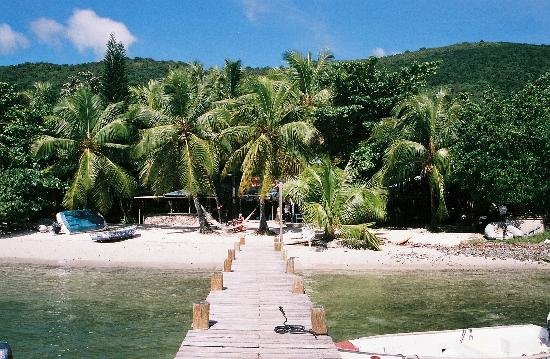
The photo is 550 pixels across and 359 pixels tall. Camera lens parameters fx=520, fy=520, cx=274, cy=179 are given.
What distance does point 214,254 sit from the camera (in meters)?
24.1

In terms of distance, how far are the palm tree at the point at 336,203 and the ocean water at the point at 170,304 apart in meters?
3.42

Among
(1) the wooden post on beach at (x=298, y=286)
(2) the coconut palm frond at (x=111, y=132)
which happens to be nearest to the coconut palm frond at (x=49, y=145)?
(2) the coconut palm frond at (x=111, y=132)

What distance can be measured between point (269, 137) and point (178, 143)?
504 cm

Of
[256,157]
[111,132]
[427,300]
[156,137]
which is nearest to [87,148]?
[111,132]

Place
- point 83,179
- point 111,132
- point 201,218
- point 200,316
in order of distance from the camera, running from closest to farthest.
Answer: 1. point 200,316
2. point 83,179
3. point 201,218
4. point 111,132

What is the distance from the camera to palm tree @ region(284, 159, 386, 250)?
23844 mm

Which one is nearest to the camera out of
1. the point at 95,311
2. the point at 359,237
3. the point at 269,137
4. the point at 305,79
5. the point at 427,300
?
the point at 95,311

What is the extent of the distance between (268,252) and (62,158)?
17.3m

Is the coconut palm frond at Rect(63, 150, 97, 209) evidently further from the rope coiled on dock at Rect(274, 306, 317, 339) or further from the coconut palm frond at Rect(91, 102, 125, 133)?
the rope coiled on dock at Rect(274, 306, 317, 339)

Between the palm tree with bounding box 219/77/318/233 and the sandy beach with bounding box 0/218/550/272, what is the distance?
3.48 metres

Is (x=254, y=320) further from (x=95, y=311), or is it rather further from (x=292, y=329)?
(x=95, y=311)

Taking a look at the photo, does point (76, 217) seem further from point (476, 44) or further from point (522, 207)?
point (476, 44)

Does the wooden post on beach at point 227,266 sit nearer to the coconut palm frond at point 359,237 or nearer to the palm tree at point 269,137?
the coconut palm frond at point 359,237

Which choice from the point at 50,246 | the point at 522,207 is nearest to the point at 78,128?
the point at 50,246
